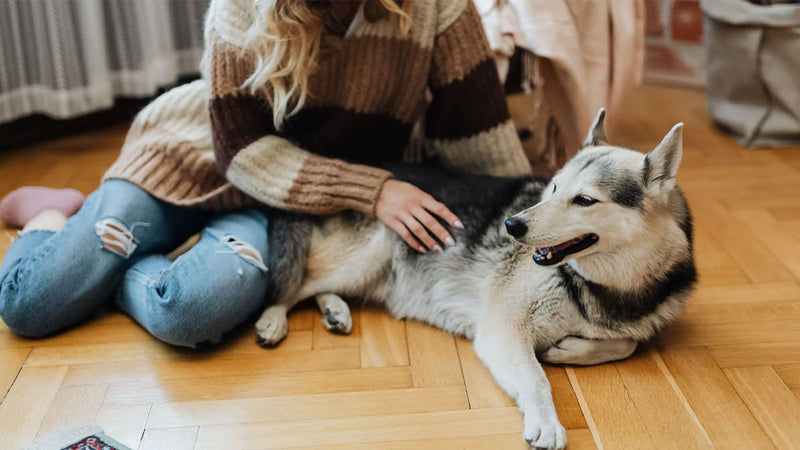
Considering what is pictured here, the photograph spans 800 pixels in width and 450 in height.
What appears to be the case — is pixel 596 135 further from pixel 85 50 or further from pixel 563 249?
pixel 85 50

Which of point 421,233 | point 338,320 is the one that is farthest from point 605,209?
point 338,320

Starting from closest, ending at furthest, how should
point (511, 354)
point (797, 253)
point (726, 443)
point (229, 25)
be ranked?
point (726, 443), point (511, 354), point (229, 25), point (797, 253)

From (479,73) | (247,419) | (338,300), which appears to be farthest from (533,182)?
(247,419)

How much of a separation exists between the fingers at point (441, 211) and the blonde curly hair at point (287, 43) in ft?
1.16

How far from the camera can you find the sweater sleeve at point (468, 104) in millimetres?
1690

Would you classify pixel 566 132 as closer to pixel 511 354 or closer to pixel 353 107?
pixel 353 107

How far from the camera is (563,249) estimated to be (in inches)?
54.4

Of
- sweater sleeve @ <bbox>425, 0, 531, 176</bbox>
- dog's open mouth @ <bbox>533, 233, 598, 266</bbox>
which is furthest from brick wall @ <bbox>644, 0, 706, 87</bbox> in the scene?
dog's open mouth @ <bbox>533, 233, 598, 266</bbox>

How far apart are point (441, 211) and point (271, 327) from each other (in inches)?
18.1

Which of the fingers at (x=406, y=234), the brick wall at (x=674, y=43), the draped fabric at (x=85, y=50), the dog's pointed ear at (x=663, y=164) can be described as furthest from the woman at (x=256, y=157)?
the brick wall at (x=674, y=43)

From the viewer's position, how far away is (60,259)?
158cm

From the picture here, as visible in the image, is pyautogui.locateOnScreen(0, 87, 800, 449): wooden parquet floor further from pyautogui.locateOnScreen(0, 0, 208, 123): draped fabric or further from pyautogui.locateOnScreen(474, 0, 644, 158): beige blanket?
pyautogui.locateOnScreen(0, 0, 208, 123): draped fabric

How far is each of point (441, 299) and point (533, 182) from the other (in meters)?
0.34

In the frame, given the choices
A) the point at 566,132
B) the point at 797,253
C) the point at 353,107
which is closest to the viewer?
the point at 353,107
